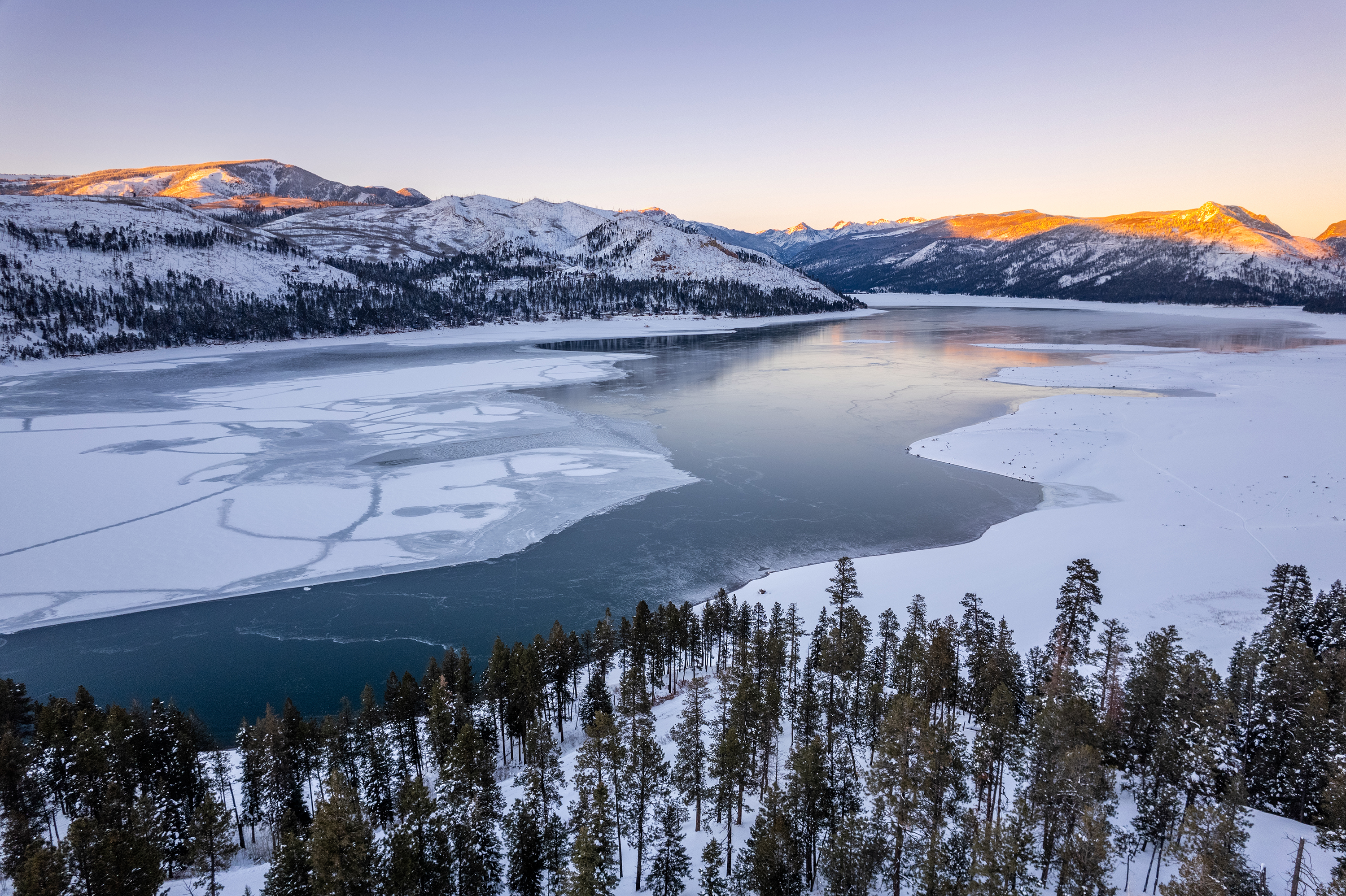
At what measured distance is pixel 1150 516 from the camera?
3644cm

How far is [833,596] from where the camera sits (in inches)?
1126

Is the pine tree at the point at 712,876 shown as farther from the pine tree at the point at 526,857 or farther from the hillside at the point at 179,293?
the hillside at the point at 179,293

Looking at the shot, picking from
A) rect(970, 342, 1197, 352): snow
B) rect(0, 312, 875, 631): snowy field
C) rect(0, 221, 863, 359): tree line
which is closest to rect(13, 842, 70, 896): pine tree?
rect(0, 312, 875, 631): snowy field

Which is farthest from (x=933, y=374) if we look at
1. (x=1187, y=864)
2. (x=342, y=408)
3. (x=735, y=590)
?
(x=1187, y=864)

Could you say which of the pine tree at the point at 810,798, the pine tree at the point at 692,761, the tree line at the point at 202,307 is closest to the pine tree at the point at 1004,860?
the pine tree at the point at 810,798

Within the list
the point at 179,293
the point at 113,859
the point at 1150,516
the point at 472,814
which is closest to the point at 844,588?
the point at 472,814

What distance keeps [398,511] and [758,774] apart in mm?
27058

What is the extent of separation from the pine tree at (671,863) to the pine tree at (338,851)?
7404 mm

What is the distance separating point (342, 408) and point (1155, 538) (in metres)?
69.0

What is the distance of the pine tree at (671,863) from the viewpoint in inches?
693

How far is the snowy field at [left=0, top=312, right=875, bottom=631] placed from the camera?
32656 mm

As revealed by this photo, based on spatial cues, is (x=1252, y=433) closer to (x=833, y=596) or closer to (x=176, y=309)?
(x=833, y=596)

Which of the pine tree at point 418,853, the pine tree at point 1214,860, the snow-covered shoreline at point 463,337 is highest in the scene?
the snow-covered shoreline at point 463,337

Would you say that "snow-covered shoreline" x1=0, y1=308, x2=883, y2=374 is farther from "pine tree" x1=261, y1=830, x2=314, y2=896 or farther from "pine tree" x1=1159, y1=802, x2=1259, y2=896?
"pine tree" x1=1159, y1=802, x2=1259, y2=896
